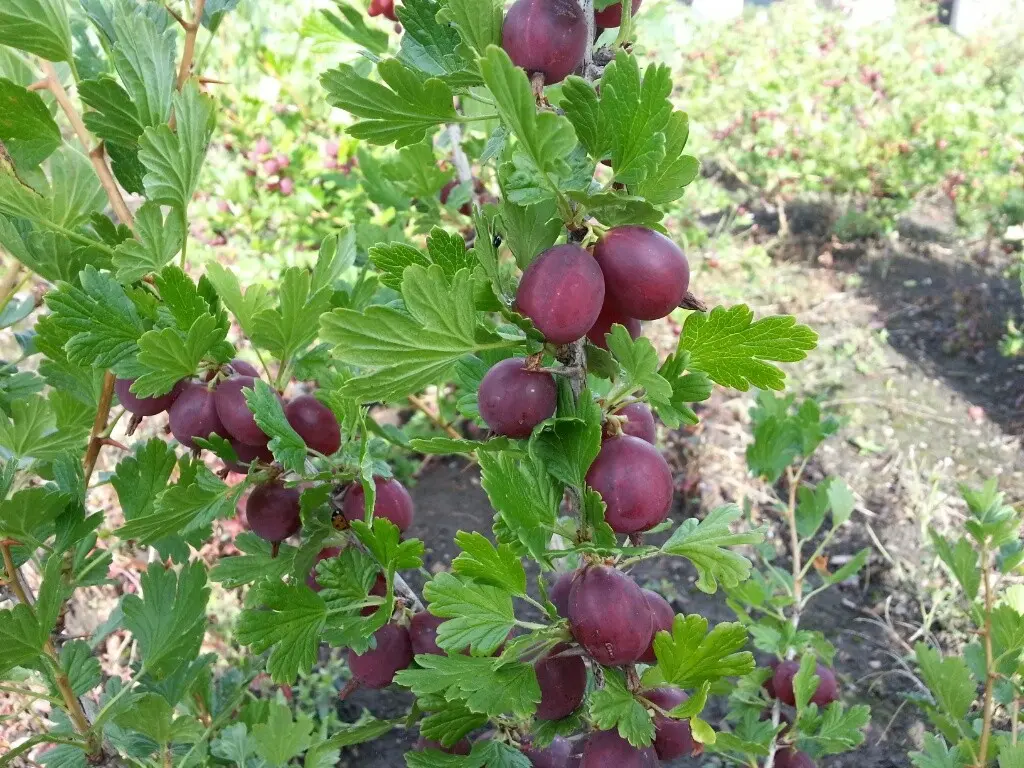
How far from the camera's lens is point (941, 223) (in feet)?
12.3

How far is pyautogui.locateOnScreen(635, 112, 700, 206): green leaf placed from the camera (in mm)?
436

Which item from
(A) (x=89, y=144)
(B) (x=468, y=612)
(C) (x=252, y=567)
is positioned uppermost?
(A) (x=89, y=144)

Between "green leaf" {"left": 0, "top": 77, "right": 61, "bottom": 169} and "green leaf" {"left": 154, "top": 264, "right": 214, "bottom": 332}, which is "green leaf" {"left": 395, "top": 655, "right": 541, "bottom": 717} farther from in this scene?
"green leaf" {"left": 0, "top": 77, "right": 61, "bottom": 169}

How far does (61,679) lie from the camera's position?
0.69 m

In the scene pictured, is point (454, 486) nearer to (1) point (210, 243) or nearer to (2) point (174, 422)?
(1) point (210, 243)

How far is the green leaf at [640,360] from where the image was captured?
1.42 feet

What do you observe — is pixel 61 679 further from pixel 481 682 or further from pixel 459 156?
pixel 459 156

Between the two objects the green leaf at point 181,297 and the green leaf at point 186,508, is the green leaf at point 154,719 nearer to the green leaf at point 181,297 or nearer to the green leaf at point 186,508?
the green leaf at point 186,508

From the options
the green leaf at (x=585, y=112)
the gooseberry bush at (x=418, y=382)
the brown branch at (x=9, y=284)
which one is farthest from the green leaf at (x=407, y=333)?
the brown branch at (x=9, y=284)

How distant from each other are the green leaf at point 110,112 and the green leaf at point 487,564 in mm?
387

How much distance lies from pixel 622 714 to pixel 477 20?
0.44 metres

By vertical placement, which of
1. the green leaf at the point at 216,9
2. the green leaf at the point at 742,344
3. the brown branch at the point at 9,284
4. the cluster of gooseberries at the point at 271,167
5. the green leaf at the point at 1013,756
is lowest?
the cluster of gooseberries at the point at 271,167

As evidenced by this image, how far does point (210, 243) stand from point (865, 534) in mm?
2383

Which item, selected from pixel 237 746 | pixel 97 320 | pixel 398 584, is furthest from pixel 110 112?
pixel 237 746
